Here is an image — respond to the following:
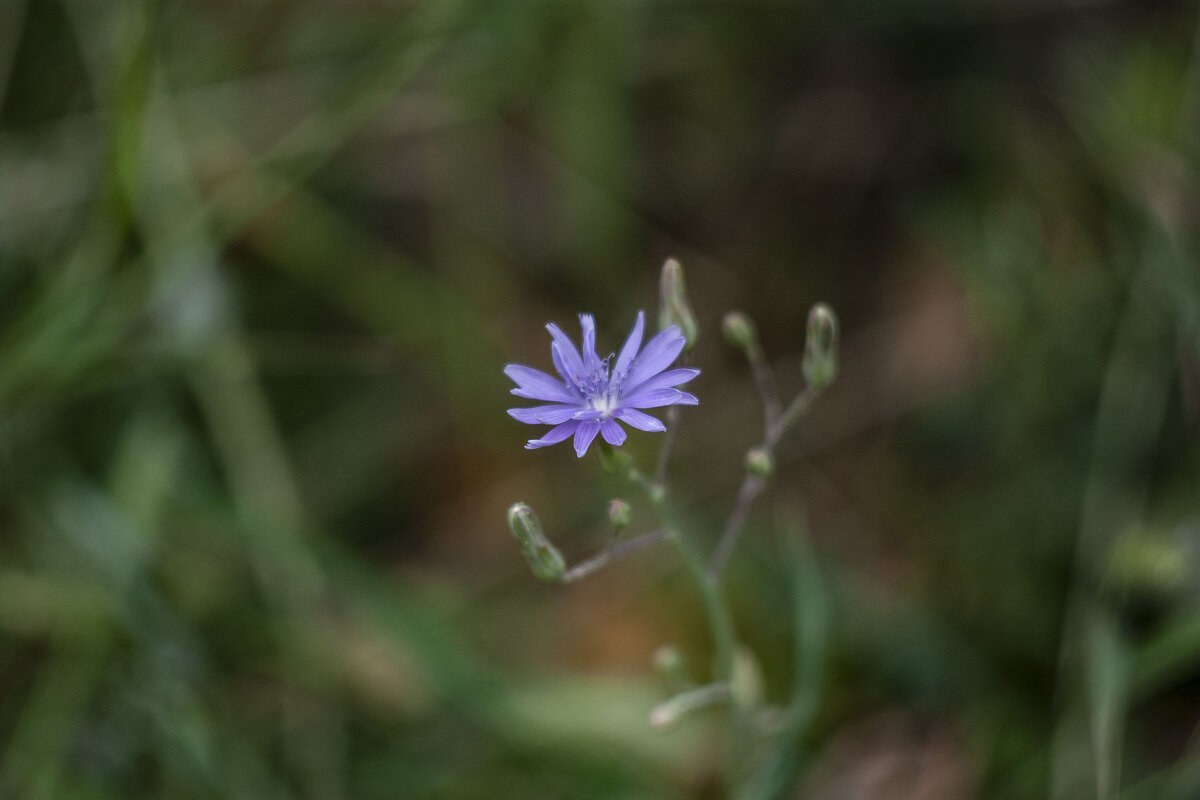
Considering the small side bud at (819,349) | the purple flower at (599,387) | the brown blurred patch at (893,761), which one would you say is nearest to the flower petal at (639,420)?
the purple flower at (599,387)

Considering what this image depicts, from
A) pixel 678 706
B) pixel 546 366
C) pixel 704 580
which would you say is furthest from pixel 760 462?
pixel 546 366

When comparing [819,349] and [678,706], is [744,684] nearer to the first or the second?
[678,706]

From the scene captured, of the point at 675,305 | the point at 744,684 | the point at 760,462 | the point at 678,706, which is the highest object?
the point at 675,305

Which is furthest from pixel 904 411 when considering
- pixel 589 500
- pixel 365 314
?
pixel 365 314

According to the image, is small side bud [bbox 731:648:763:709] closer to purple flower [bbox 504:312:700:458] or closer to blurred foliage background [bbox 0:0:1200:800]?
blurred foliage background [bbox 0:0:1200:800]

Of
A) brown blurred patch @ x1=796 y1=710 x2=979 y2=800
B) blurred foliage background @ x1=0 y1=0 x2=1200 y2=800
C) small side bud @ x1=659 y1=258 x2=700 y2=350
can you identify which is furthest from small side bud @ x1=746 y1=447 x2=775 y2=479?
brown blurred patch @ x1=796 y1=710 x2=979 y2=800

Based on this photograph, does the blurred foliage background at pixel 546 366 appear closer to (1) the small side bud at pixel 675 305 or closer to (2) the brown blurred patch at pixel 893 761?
(2) the brown blurred patch at pixel 893 761

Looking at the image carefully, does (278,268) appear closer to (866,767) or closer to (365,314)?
(365,314)

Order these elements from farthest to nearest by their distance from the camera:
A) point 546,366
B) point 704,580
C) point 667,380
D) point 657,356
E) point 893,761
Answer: point 546,366
point 893,761
point 704,580
point 657,356
point 667,380
